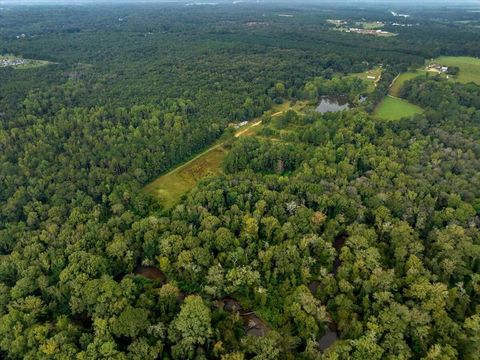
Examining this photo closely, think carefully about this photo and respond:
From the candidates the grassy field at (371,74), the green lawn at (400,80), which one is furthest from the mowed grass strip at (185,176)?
the green lawn at (400,80)

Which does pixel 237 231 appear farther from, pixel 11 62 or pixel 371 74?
pixel 11 62

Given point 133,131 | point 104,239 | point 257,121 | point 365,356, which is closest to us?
point 365,356

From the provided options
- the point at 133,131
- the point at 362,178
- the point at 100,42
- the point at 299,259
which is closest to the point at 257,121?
the point at 133,131

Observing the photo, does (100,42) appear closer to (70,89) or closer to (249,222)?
(70,89)

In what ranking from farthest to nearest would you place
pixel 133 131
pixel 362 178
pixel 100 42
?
pixel 100 42, pixel 133 131, pixel 362 178

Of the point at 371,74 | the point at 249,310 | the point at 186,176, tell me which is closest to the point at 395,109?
the point at 371,74
